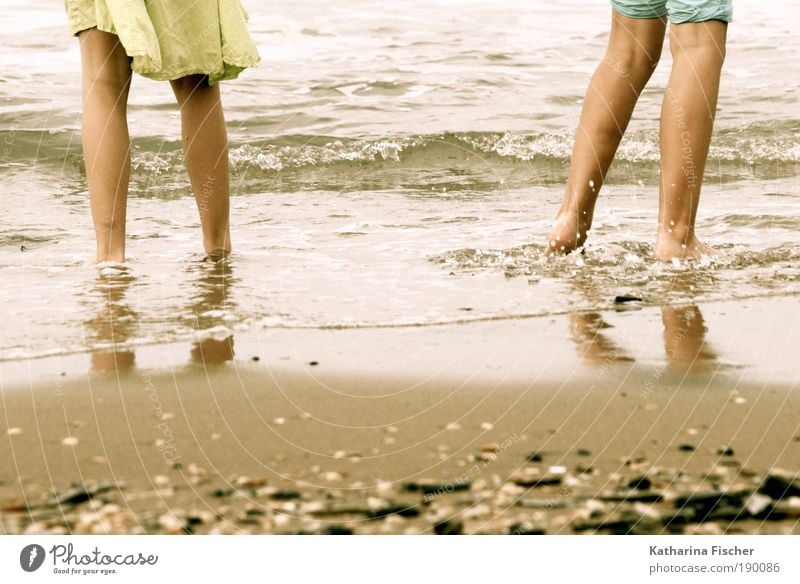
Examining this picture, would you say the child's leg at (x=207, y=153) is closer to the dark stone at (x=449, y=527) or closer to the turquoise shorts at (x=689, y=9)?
the turquoise shorts at (x=689, y=9)

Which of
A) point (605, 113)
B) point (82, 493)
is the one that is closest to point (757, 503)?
point (82, 493)

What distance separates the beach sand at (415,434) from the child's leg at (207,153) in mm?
1126

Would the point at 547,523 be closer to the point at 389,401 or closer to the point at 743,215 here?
the point at 389,401

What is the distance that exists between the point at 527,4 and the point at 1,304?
9881 mm

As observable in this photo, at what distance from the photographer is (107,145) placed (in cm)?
361

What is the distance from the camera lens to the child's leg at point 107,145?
11.7 feet

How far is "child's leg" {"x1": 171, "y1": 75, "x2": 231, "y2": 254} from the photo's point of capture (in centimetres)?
375

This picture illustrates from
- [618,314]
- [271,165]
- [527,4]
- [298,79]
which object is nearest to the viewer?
[618,314]

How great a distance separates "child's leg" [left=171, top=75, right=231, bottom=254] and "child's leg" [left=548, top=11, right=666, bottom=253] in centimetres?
112

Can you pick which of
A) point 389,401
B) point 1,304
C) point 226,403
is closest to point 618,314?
point 389,401

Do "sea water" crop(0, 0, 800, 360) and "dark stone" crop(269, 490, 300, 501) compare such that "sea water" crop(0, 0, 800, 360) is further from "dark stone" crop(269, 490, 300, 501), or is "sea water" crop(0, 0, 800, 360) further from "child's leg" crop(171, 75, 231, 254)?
"dark stone" crop(269, 490, 300, 501)

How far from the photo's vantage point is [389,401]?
2264 millimetres

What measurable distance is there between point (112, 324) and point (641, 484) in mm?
1540

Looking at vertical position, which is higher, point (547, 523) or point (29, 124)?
point (547, 523)
